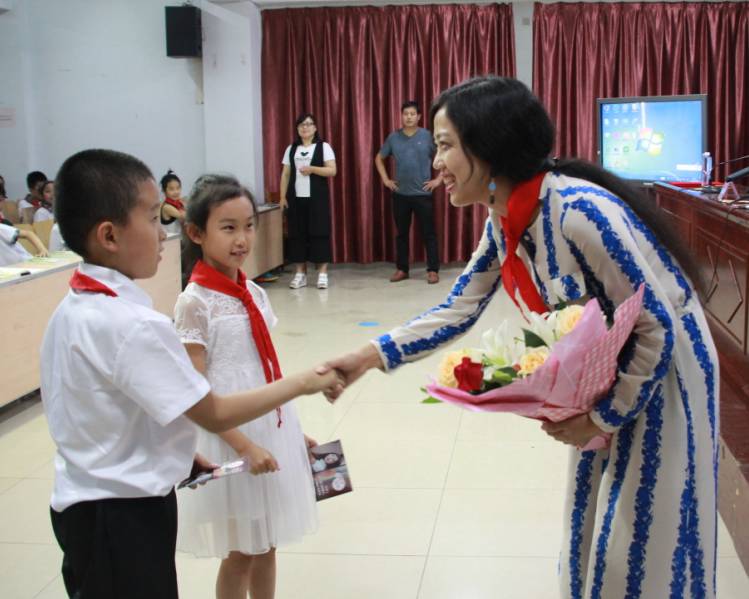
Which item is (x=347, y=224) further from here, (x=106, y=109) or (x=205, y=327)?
(x=205, y=327)

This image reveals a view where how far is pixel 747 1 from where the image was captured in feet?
26.3

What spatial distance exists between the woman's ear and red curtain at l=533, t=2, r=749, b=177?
653cm

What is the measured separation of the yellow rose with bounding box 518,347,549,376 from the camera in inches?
55.6

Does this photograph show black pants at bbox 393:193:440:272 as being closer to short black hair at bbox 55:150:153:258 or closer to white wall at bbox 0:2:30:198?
white wall at bbox 0:2:30:198

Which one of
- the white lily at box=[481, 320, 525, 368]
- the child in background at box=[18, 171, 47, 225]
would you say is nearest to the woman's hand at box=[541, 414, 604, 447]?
the white lily at box=[481, 320, 525, 368]

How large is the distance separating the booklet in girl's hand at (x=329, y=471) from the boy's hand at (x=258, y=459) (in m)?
0.25

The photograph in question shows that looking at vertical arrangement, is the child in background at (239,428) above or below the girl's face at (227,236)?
below

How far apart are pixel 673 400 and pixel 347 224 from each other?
24.2 feet

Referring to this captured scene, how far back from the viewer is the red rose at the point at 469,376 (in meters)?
1.49

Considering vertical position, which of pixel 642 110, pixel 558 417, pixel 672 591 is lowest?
pixel 672 591

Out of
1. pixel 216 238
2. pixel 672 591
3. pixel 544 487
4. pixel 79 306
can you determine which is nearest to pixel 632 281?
pixel 672 591

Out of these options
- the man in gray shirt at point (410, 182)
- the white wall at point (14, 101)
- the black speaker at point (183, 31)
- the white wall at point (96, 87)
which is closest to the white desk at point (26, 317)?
the man in gray shirt at point (410, 182)

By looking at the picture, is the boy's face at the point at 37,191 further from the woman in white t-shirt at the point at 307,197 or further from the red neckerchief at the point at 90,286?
the red neckerchief at the point at 90,286

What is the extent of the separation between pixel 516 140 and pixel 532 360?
41 cm
